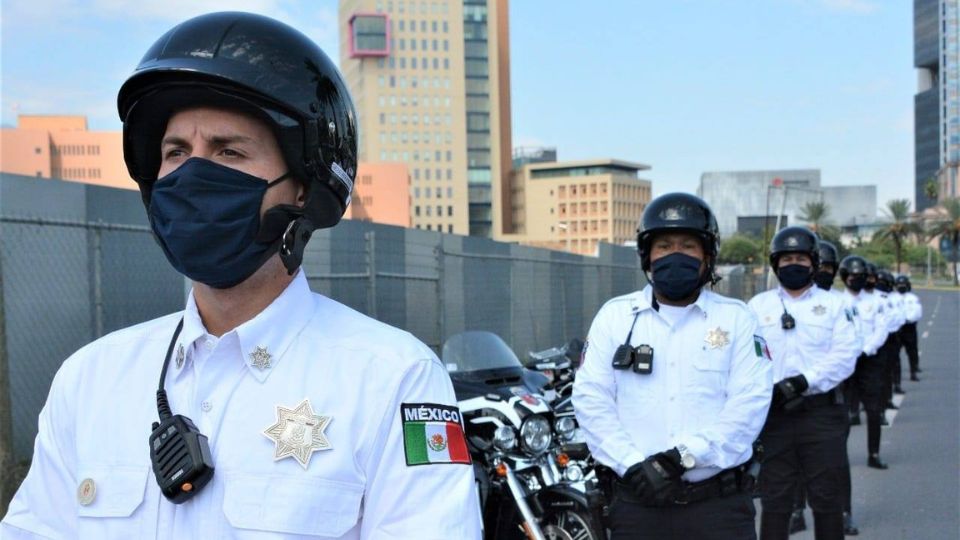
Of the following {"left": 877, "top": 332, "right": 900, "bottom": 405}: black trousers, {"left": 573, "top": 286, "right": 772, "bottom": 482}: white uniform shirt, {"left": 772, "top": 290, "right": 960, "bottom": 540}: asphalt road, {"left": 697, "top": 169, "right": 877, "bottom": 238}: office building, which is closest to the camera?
{"left": 573, "top": 286, "right": 772, "bottom": 482}: white uniform shirt

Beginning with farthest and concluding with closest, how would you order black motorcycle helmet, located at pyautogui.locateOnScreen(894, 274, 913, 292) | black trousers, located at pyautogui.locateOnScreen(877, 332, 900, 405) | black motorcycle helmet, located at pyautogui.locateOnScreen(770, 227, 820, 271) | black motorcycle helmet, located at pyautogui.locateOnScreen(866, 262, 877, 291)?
black motorcycle helmet, located at pyautogui.locateOnScreen(894, 274, 913, 292), black motorcycle helmet, located at pyautogui.locateOnScreen(866, 262, 877, 291), black trousers, located at pyautogui.locateOnScreen(877, 332, 900, 405), black motorcycle helmet, located at pyautogui.locateOnScreen(770, 227, 820, 271)

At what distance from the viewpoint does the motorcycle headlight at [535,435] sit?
522 cm

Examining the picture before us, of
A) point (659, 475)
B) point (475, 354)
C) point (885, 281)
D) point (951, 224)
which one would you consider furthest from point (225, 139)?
point (951, 224)

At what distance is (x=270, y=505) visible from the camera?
1573mm

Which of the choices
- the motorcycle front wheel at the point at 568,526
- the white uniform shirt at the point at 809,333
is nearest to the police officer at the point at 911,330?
the white uniform shirt at the point at 809,333

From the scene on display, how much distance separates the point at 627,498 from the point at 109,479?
2976 mm

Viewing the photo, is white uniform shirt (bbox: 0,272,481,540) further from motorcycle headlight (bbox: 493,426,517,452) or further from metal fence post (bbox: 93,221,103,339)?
metal fence post (bbox: 93,221,103,339)

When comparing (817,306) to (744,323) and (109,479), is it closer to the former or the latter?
(744,323)

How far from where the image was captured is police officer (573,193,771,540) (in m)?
4.20

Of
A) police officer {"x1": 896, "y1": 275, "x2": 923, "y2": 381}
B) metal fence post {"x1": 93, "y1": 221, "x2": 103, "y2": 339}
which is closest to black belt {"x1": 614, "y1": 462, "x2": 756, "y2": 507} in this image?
metal fence post {"x1": 93, "y1": 221, "x2": 103, "y2": 339}

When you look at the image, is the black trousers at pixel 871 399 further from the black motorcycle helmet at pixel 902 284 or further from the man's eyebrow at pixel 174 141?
the black motorcycle helmet at pixel 902 284

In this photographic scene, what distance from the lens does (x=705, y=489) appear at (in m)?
4.22

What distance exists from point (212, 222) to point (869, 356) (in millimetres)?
10484

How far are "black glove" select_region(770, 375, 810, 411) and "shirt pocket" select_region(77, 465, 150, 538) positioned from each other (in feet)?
17.2
